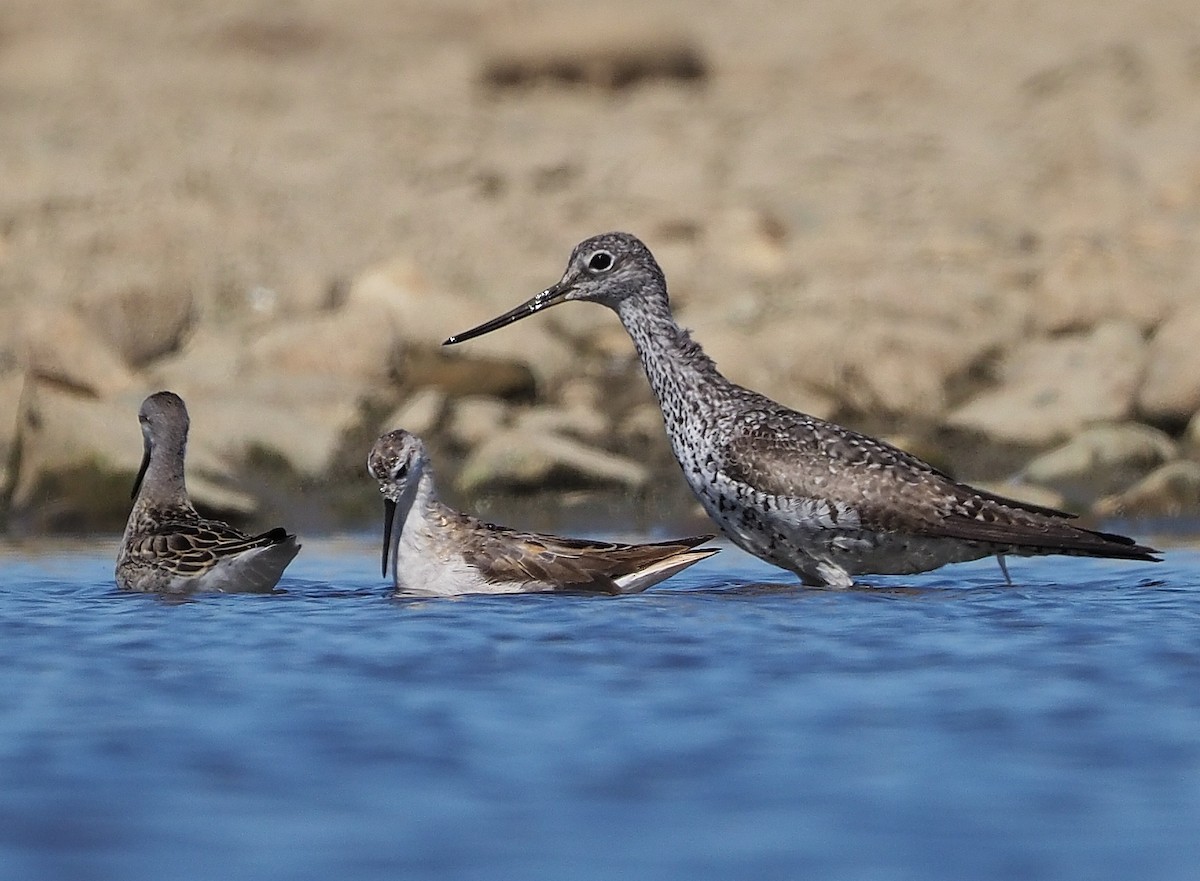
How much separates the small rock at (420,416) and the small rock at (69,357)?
6.51 ft

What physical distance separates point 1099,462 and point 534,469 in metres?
3.82

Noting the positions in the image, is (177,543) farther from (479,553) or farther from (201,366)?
(201,366)

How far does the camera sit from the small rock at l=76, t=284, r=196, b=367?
16469 millimetres

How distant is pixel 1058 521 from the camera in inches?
396

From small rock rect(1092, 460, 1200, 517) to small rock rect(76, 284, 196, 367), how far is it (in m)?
7.63

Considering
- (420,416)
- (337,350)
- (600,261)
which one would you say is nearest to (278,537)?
(600,261)

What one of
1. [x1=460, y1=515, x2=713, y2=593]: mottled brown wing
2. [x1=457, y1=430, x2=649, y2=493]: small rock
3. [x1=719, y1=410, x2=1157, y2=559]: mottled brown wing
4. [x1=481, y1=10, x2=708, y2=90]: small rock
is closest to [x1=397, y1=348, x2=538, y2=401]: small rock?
[x1=457, y1=430, x2=649, y2=493]: small rock

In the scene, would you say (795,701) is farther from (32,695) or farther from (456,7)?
(456,7)

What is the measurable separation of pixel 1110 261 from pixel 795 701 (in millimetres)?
11657

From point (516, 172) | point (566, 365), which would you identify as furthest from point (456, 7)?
point (566, 365)

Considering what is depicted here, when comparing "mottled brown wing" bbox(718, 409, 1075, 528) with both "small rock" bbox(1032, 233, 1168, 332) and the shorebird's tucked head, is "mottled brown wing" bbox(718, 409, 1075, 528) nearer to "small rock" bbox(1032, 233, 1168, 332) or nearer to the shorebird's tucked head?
the shorebird's tucked head

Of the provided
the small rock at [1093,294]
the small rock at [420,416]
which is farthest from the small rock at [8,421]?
the small rock at [1093,294]

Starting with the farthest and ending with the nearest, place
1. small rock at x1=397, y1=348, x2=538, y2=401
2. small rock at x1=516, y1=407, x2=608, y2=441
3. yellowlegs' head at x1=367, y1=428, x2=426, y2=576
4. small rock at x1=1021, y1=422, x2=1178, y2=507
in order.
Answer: small rock at x1=397, y1=348, x2=538, y2=401 → small rock at x1=516, y1=407, x2=608, y2=441 → small rock at x1=1021, y1=422, x2=1178, y2=507 → yellowlegs' head at x1=367, y1=428, x2=426, y2=576

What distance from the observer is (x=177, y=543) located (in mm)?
10266
